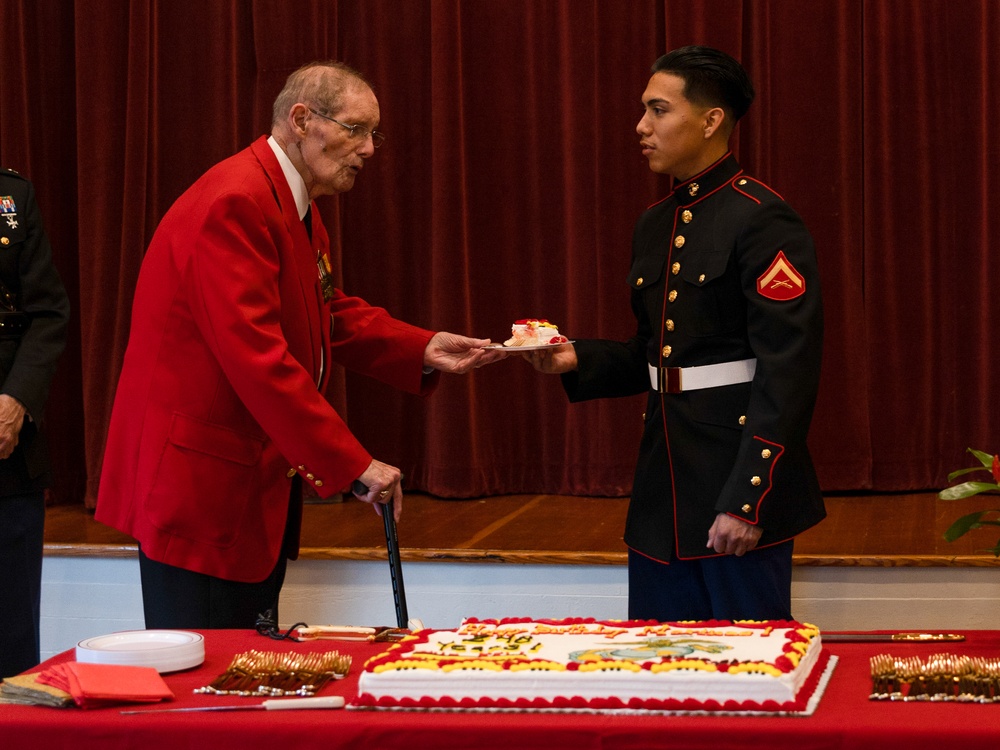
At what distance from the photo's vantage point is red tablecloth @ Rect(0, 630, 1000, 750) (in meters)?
1.13

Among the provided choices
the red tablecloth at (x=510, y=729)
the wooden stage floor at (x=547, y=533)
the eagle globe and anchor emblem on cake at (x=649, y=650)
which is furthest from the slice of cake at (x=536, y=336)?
the red tablecloth at (x=510, y=729)

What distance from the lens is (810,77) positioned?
3.83m

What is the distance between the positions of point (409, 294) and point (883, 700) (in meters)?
3.10

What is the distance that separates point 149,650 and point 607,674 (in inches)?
21.3

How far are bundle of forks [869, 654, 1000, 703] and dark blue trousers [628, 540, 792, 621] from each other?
0.73 meters

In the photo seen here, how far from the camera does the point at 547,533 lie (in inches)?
130

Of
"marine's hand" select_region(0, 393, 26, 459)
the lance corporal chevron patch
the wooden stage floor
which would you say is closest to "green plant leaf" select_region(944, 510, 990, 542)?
the lance corporal chevron patch

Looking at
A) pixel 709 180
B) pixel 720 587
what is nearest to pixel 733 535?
pixel 720 587

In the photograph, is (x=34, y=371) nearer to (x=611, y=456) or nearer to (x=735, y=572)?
(x=735, y=572)

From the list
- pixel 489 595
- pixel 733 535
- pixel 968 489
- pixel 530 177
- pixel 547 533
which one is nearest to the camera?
pixel 968 489

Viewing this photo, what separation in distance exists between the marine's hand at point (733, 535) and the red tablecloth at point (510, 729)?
0.73 metres

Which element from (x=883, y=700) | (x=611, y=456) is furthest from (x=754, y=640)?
(x=611, y=456)

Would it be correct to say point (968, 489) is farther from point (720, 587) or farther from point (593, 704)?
point (720, 587)

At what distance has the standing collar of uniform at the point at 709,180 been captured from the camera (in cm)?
222
